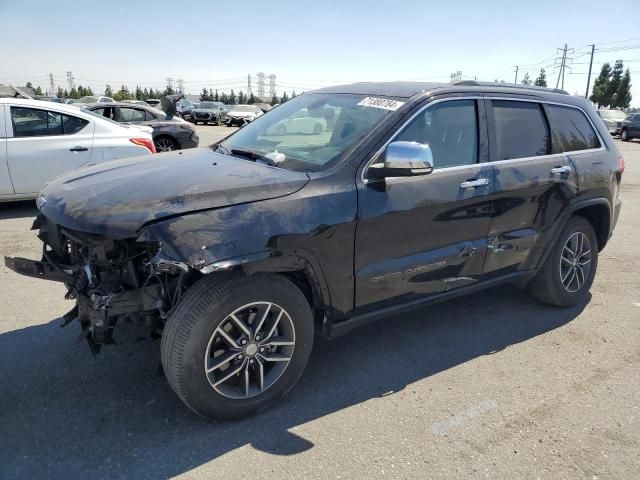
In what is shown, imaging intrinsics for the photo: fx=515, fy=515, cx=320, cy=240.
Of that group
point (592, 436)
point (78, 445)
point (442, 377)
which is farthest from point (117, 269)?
point (592, 436)

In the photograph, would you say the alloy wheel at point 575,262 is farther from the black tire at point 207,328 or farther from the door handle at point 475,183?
the black tire at point 207,328

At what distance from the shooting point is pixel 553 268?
174 inches

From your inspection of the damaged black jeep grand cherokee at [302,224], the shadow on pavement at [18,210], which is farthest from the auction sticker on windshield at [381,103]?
the shadow on pavement at [18,210]

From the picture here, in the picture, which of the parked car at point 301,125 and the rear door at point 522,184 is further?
the rear door at point 522,184

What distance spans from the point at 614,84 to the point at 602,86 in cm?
120

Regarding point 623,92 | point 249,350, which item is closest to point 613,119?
point 623,92

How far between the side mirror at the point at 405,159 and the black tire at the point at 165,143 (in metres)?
10.4

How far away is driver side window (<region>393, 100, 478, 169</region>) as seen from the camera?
3422mm

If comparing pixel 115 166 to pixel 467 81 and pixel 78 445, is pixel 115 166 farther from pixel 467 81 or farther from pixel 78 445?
pixel 467 81

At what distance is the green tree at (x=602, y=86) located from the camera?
193ft

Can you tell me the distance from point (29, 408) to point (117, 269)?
99cm

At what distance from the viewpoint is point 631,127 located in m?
29.0

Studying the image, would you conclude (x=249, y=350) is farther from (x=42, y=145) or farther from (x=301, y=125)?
(x=42, y=145)

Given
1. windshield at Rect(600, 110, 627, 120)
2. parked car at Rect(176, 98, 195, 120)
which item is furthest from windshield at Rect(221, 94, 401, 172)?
windshield at Rect(600, 110, 627, 120)
